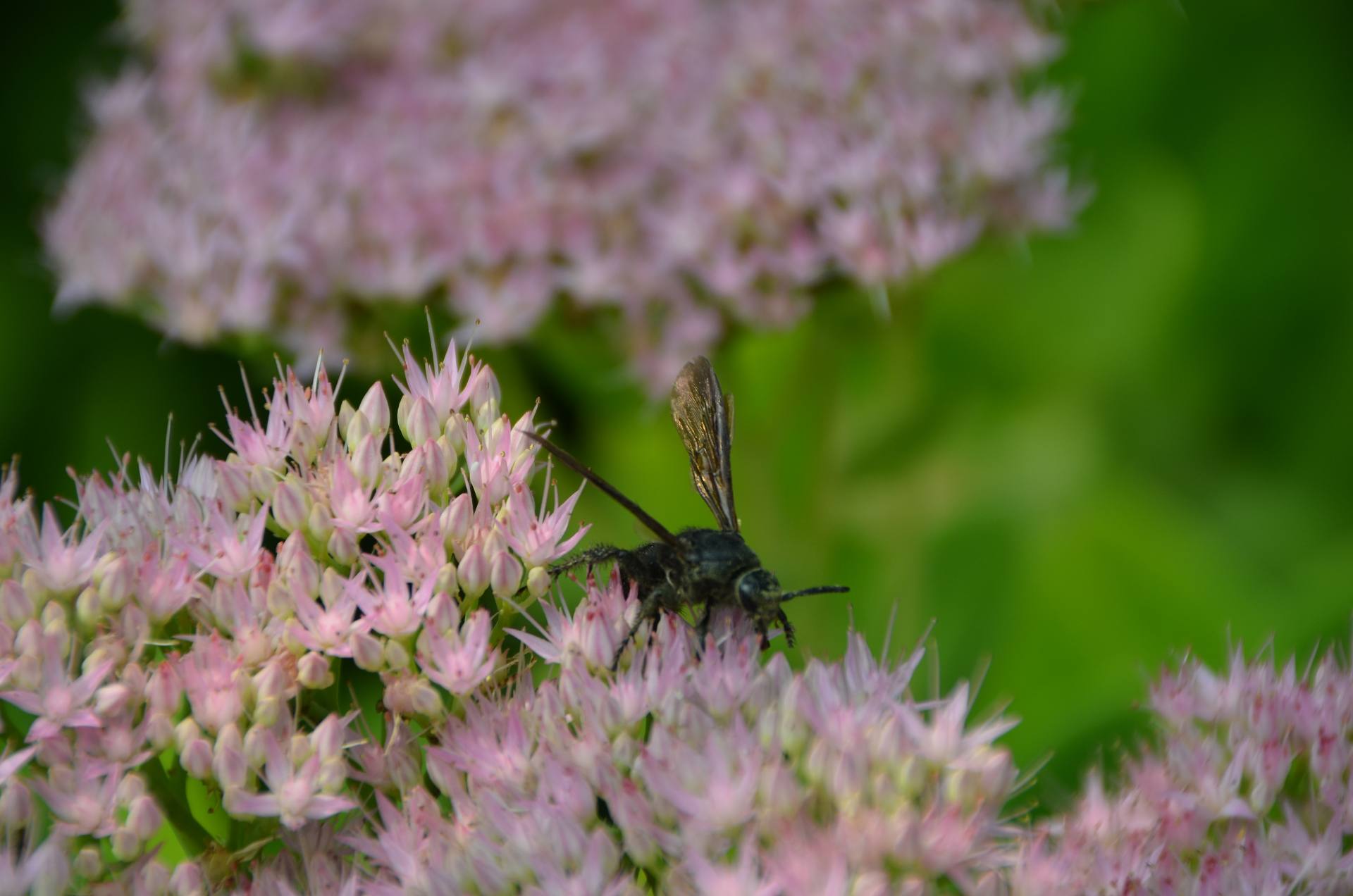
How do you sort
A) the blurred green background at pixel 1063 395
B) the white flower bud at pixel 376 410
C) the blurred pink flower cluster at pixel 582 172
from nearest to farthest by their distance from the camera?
the white flower bud at pixel 376 410
the blurred pink flower cluster at pixel 582 172
the blurred green background at pixel 1063 395

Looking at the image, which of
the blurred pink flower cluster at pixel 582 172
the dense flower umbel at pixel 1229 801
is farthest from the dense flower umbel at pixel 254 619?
the blurred pink flower cluster at pixel 582 172

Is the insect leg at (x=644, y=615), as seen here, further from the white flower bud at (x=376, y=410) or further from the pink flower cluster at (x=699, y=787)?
the white flower bud at (x=376, y=410)

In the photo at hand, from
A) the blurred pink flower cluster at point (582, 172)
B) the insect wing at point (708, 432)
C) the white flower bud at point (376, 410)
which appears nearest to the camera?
the white flower bud at point (376, 410)

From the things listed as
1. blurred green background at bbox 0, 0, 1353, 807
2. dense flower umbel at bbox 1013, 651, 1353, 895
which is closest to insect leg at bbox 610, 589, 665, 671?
dense flower umbel at bbox 1013, 651, 1353, 895

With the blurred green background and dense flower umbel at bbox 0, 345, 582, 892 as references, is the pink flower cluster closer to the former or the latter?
dense flower umbel at bbox 0, 345, 582, 892

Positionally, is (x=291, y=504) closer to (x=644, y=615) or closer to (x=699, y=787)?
(x=644, y=615)

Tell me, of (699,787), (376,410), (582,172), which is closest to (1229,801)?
(699,787)

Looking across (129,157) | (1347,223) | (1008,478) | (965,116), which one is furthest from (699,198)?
(1347,223)

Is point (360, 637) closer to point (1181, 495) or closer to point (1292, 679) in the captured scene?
point (1292, 679)
